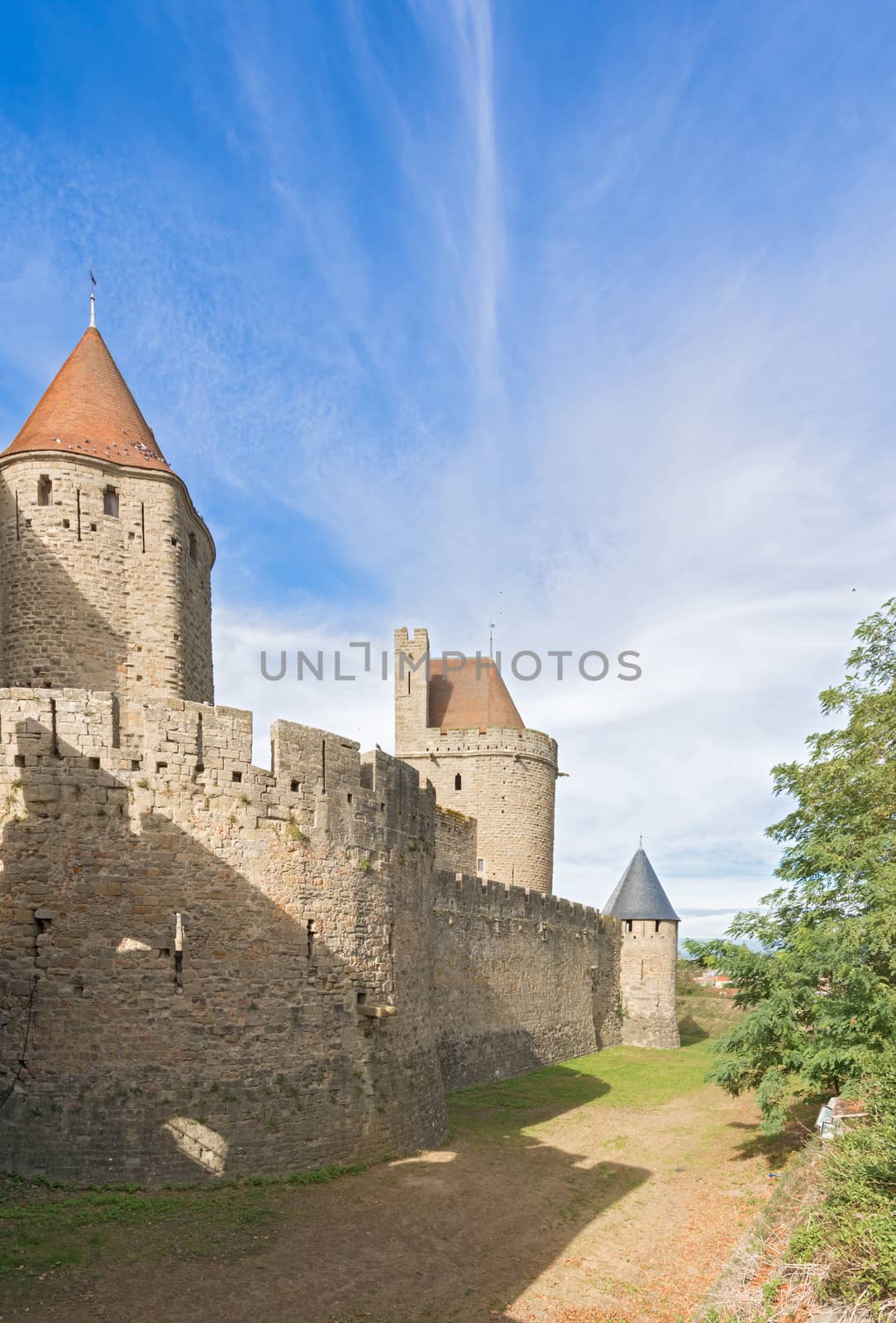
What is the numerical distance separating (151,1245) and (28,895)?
385cm

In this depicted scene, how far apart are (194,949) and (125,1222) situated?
2773mm

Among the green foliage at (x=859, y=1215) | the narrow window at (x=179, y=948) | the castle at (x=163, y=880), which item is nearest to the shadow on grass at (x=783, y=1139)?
the green foliage at (x=859, y=1215)

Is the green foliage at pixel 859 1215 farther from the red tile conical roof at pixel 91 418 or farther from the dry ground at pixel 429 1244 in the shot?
the red tile conical roof at pixel 91 418

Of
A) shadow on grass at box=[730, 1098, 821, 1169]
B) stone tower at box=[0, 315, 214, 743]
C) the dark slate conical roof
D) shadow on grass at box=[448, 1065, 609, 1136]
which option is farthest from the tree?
the dark slate conical roof

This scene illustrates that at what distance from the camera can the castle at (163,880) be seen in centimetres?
959

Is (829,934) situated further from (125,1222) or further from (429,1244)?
(125,1222)

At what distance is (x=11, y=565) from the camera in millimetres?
14859

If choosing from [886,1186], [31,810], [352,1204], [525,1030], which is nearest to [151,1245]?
[352,1204]

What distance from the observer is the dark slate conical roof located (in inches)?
1242

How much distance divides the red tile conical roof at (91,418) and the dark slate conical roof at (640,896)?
938 inches

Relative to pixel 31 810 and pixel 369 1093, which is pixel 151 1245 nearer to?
pixel 369 1093

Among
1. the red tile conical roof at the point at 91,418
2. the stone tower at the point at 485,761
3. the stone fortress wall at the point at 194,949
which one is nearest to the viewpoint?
the stone fortress wall at the point at 194,949

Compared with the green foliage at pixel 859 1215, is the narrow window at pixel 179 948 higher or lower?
higher

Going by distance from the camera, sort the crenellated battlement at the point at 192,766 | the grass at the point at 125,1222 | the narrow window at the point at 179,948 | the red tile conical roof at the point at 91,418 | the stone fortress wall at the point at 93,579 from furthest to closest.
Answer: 1. the red tile conical roof at the point at 91,418
2. the stone fortress wall at the point at 93,579
3. the narrow window at the point at 179,948
4. the crenellated battlement at the point at 192,766
5. the grass at the point at 125,1222
